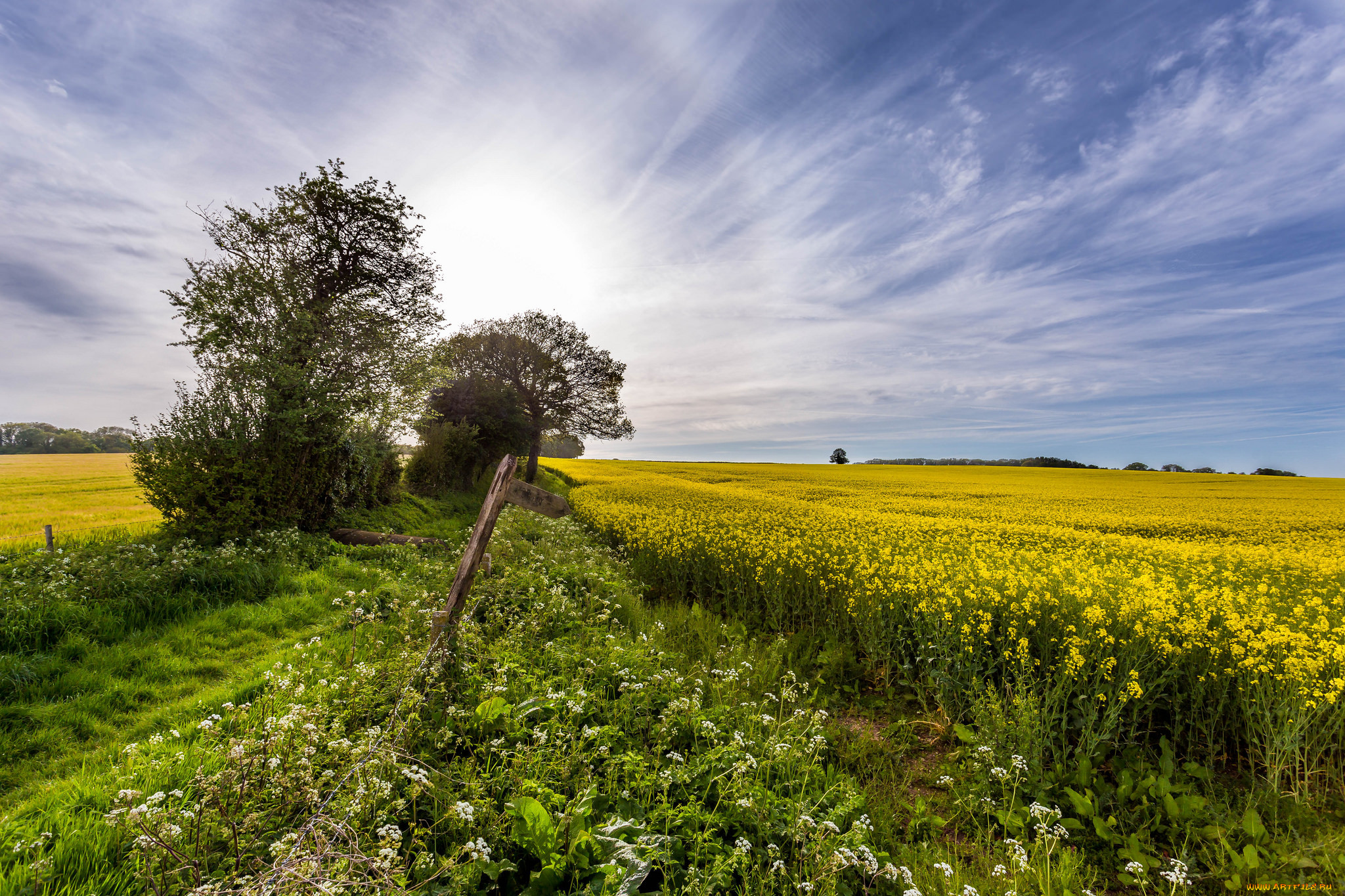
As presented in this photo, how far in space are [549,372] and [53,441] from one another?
3522 cm

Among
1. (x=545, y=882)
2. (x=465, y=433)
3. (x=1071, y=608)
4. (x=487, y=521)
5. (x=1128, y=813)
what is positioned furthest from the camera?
(x=465, y=433)

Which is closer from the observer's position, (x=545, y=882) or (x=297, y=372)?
(x=545, y=882)

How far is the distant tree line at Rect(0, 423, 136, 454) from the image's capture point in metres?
34.0

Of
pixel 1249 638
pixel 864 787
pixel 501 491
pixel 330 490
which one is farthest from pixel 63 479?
pixel 1249 638

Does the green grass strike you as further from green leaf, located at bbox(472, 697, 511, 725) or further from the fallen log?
the fallen log

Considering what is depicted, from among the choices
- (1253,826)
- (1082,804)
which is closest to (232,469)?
(1082,804)

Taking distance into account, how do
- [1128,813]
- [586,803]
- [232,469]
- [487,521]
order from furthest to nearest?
1. [232,469]
2. [487,521]
3. [1128,813]
4. [586,803]

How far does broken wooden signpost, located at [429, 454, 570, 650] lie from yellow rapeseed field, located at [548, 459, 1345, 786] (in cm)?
397

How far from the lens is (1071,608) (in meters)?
5.09

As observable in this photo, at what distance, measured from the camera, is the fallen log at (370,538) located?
12070 mm

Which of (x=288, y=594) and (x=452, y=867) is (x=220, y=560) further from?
(x=452, y=867)

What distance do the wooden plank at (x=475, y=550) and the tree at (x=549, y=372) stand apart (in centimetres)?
2682

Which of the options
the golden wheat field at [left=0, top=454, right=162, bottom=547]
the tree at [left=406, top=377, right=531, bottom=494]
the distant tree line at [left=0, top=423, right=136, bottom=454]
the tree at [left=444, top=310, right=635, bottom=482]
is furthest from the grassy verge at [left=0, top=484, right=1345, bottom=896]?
the distant tree line at [left=0, top=423, right=136, bottom=454]

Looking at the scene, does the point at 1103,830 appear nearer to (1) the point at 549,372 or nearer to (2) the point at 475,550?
(2) the point at 475,550
